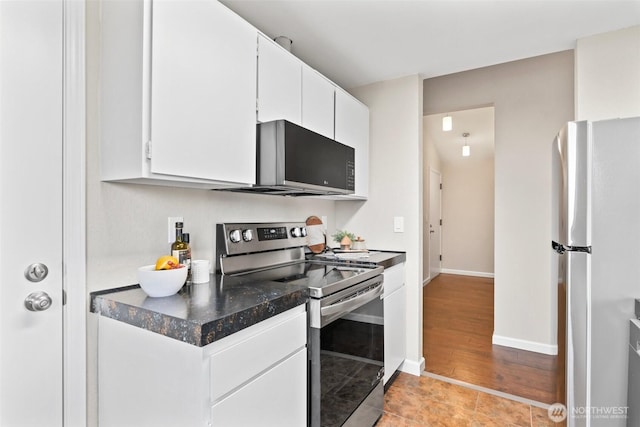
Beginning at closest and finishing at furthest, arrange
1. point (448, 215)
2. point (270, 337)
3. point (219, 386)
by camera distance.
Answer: point (219, 386)
point (270, 337)
point (448, 215)

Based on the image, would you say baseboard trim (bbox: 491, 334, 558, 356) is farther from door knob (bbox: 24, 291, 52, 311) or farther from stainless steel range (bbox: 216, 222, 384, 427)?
door knob (bbox: 24, 291, 52, 311)

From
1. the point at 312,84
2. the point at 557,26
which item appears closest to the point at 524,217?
the point at 557,26

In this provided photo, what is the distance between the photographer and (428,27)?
1990 mm

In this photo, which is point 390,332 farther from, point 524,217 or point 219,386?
point 524,217

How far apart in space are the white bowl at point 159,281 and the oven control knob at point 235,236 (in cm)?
55

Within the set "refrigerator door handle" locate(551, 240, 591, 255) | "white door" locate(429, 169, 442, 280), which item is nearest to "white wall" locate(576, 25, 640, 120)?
"refrigerator door handle" locate(551, 240, 591, 255)

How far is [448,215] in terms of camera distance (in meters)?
6.59

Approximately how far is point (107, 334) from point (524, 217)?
3.25 meters

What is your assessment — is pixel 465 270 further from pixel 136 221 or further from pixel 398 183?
pixel 136 221

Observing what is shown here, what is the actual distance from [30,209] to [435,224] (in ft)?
19.6

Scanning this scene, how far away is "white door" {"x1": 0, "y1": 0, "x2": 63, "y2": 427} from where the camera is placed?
1.10m

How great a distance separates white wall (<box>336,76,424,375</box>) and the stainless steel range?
2.01 ft

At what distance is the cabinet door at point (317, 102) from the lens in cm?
203

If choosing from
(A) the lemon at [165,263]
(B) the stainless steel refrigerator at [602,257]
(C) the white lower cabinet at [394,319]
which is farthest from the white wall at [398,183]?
(A) the lemon at [165,263]
